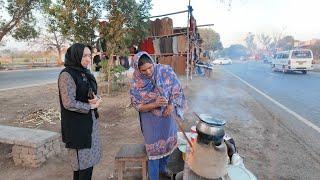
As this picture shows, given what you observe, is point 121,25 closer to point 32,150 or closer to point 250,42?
point 32,150

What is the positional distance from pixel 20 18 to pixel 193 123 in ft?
50.0

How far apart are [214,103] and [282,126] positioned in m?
3.08

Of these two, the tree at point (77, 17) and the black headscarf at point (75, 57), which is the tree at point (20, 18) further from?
the black headscarf at point (75, 57)

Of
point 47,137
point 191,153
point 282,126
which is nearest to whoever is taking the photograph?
point 191,153

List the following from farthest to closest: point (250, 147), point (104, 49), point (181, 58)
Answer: point (181, 58), point (104, 49), point (250, 147)

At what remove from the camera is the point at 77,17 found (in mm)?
10383

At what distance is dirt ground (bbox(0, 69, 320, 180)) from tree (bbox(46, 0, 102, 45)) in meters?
2.35

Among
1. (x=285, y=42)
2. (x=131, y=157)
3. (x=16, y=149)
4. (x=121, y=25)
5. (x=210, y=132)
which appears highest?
(x=285, y=42)

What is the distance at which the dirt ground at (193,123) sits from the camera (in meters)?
4.54

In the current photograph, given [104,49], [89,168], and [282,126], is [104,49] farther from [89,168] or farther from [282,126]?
[89,168]

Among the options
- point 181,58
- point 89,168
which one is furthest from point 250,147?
point 181,58

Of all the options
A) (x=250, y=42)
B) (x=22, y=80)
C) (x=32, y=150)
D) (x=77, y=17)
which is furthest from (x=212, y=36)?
(x=250, y=42)

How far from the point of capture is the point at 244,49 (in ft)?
413

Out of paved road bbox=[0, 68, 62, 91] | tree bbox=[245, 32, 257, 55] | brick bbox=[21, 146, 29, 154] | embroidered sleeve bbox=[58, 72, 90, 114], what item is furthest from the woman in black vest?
tree bbox=[245, 32, 257, 55]
